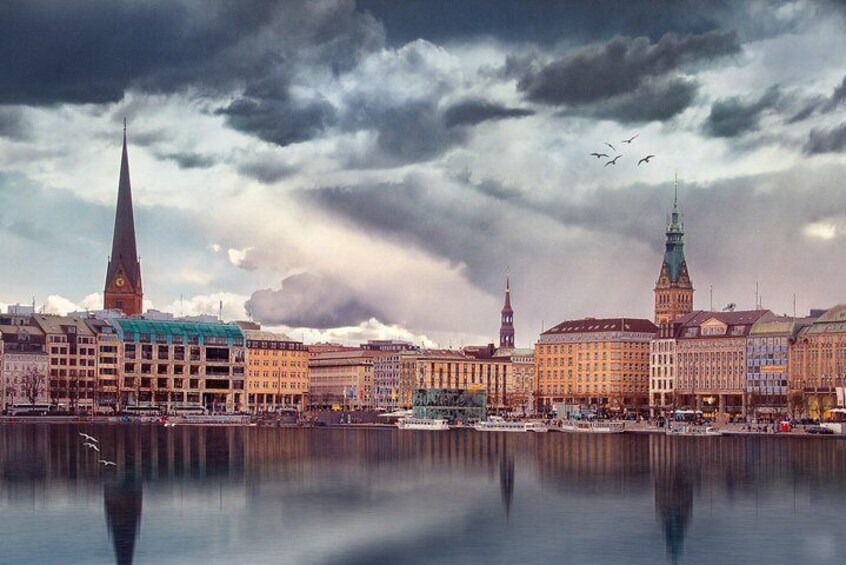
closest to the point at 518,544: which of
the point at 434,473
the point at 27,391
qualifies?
the point at 434,473

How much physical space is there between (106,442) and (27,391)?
253 feet

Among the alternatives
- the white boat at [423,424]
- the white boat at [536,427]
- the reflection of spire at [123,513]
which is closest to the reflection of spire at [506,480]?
the reflection of spire at [123,513]

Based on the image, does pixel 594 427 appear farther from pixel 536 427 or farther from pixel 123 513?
pixel 123 513

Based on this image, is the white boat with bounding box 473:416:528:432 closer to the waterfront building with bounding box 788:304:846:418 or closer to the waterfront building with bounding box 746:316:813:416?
the waterfront building with bounding box 746:316:813:416

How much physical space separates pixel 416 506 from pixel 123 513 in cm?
1314


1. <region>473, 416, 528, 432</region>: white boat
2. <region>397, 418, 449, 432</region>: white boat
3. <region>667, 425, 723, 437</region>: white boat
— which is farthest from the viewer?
<region>397, 418, 449, 432</region>: white boat

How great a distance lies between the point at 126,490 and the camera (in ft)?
251

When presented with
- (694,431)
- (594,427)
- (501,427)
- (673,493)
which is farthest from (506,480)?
(501,427)

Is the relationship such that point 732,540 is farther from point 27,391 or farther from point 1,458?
point 27,391

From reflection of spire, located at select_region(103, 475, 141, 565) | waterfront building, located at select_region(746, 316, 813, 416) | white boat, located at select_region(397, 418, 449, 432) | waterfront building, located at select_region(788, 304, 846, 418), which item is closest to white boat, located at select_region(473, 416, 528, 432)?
white boat, located at select_region(397, 418, 449, 432)

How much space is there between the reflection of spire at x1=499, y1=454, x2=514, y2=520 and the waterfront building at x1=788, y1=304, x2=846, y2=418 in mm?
80748

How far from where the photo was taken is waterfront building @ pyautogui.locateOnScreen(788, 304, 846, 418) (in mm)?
182625

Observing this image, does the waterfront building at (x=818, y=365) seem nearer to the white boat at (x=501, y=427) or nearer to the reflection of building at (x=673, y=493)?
the white boat at (x=501, y=427)

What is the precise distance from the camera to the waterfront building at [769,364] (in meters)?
192
